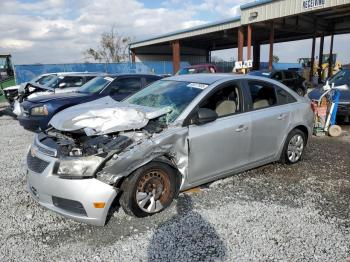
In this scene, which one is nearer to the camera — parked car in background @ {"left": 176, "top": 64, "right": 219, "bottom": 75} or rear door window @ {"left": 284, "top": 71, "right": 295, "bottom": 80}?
parked car in background @ {"left": 176, "top": 64, "right": 219, "bottom": 75}

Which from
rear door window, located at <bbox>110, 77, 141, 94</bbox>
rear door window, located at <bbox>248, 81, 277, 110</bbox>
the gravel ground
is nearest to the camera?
the gravel ground

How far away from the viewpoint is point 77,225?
3.72m

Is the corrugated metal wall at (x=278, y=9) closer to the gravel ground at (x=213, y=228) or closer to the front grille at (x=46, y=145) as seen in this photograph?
the gravel ground at (x=213, y=228)

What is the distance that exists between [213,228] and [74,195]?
1.51 m

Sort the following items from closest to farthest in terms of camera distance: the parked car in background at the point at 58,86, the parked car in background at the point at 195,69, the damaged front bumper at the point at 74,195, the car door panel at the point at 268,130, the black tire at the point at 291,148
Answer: the damaged front bumper at the point at 74,195 < the car door panel at the point at 268,130 < the black tire at the point at 291,148 < the parked car in background at the point at 58,86 < the parked car in background at the point at 195,69

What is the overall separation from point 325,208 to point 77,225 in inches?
117

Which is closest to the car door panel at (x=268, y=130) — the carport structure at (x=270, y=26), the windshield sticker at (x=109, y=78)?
the windshield sticker at (x=109, y=78)

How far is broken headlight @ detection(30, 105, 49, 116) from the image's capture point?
7449 mm

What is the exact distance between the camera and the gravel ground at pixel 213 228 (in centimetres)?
318

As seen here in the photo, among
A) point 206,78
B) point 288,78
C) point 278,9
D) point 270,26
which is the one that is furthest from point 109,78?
point 270,26

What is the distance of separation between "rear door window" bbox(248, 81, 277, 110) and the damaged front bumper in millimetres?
2574

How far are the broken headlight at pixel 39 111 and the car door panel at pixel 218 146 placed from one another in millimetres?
4600

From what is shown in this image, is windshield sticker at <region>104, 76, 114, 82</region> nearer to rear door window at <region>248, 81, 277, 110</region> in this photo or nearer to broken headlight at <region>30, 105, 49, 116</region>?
broken headlight at <region>30, 105, 49, 116</region>

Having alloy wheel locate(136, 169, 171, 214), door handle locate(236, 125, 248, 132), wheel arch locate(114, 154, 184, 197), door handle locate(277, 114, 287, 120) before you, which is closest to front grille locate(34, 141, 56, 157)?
wheel arch locate(114, 154, 184, 197)
